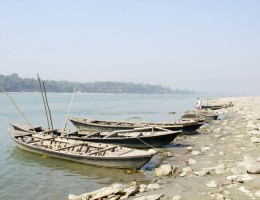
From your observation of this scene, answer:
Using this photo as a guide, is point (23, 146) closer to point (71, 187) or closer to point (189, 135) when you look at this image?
point (71, 187)

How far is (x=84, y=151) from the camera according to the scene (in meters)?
18.3

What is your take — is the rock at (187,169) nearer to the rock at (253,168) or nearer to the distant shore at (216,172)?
the distant shore at (216,172)

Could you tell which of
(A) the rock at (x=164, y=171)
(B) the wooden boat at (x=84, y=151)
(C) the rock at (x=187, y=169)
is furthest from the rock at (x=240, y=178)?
(B) the wooden boat at (x=84, y=151)

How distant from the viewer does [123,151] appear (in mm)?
16781

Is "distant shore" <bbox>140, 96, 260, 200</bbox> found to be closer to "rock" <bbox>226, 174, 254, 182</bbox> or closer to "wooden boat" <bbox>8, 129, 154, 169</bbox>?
"rock" <bbox>226, 174, 254, 182</bbox>

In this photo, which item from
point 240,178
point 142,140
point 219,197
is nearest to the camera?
point 219,197

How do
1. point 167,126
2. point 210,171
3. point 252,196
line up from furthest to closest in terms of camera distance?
point 167,126, point 210,171, point 252,196

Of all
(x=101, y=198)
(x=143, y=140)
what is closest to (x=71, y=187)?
(x=101, y=198)

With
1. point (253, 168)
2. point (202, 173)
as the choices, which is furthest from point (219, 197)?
point (202, 173)

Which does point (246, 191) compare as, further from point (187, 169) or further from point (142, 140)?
point (142, 140)

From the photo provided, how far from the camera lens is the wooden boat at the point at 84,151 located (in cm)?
1511

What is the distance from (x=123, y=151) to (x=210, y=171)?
203 inches

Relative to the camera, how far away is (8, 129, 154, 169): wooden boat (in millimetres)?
15109

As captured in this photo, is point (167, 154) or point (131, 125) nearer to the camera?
point (167, 154)
